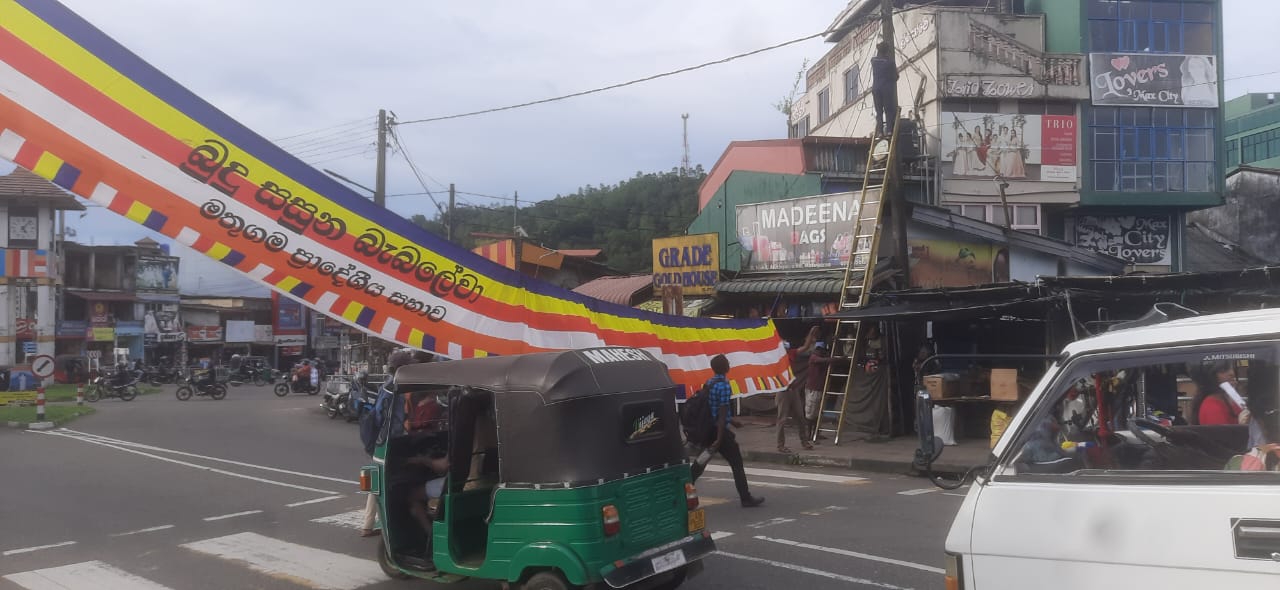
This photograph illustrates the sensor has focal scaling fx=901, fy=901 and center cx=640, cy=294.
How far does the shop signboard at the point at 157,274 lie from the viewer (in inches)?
1957

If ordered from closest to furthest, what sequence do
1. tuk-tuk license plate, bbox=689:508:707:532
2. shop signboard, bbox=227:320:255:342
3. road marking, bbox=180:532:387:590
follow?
tuk-tuk license plate, bbox=689:508:707:532
road marking, bbox=180:532:387:590
shop signboard, bbox=227:320:255:342

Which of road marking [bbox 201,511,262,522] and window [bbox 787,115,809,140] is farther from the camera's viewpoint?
window [bbox 787,115,809,140]

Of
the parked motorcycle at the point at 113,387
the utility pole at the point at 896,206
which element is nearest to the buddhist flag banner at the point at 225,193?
the utility pole at the point at 896,206

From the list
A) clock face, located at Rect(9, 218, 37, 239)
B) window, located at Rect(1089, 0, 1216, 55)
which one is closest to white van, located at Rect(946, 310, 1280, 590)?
window, located at Rect(1089, 0, 1216, 55)

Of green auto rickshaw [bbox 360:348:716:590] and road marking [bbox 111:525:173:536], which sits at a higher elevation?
green auto rickshaw [bbox 360:348:716:590]

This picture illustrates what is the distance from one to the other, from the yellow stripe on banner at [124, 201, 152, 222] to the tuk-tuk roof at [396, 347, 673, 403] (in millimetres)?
2391

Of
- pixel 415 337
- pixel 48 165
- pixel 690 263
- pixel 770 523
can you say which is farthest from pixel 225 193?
pixel 690 263

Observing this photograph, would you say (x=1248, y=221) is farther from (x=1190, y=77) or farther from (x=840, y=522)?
(x=840, y=522)

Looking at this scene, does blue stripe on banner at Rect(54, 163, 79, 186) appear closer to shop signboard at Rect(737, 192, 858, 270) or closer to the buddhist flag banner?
the buddhist flag banner

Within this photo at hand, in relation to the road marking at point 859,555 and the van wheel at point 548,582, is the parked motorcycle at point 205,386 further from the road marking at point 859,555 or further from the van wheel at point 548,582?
the van wheel at point 548,582

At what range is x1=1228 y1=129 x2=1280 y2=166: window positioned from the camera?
37219 millimetres

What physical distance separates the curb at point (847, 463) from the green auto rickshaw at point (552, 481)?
24.3ft

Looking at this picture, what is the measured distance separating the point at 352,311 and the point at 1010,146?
2254 cm

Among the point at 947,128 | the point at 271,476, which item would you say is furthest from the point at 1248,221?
the point at 271,476
